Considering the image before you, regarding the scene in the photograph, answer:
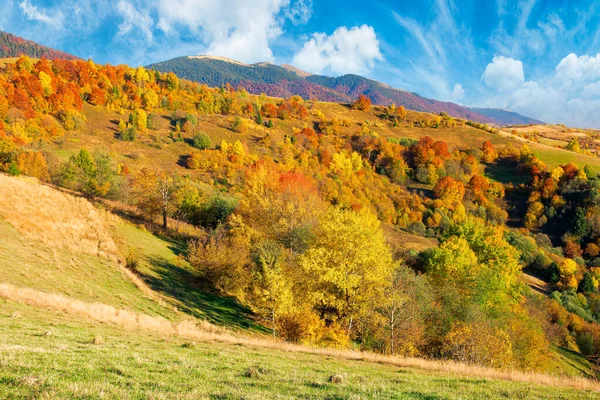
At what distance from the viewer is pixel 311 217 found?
51312 millimetres

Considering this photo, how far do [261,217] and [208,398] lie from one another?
4583 centimetres

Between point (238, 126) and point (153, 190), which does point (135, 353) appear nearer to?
point (153, 190)

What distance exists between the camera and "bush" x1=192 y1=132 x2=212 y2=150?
127438 mm

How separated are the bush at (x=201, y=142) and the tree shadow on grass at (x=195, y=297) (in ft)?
317

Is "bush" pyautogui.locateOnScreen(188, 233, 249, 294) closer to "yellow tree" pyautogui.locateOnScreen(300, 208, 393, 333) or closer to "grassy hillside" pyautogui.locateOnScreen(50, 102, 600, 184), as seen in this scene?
"yellow tree" pyautogui.locateOnScreen(300, 208, 393, 333)

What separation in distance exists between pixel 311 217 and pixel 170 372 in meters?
42.2

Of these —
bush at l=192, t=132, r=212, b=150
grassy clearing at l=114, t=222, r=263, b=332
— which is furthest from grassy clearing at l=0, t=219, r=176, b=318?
bush at l=192, t=132, r=212, b=150

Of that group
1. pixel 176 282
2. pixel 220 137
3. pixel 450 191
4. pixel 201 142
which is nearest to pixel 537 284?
pixel 450 191

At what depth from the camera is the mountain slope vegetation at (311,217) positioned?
2875 cm

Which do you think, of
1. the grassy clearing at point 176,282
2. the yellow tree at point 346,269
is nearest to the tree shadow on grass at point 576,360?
the yellow tree at point 346,269

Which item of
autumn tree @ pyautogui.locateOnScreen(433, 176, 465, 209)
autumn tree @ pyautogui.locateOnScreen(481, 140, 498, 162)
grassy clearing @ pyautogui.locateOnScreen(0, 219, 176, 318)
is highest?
autumn tree @ pyautogui.locateOnScreen(481, 140, 498, 162)

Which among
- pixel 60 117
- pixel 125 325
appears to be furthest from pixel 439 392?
pixel 60 117

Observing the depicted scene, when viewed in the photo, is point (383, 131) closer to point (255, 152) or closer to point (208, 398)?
point (255, 152)

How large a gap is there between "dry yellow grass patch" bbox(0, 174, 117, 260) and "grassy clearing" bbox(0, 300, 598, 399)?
13.7 m
